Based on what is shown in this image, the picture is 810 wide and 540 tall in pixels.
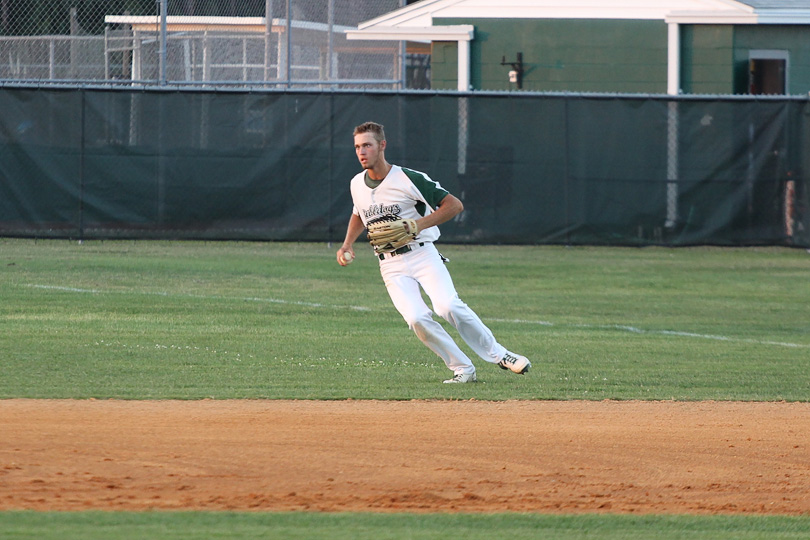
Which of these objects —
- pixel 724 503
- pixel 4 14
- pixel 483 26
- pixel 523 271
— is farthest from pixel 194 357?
pixel 483 26

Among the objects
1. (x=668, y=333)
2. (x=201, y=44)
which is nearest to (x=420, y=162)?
(x=668, y=333)

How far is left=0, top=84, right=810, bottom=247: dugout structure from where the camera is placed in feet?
51.3

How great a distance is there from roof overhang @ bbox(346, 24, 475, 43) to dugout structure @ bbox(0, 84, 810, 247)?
595 centimetres

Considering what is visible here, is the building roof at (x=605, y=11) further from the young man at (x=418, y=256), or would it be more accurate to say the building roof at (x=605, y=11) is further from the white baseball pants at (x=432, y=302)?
the white baseball pants at (x=432, y=302)

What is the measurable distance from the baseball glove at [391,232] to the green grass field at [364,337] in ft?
3.06

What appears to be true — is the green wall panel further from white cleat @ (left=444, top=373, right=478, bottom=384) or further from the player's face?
the player's face

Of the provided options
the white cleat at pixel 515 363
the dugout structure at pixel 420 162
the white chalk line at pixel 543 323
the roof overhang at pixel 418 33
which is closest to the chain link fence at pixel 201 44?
the roof overhang at pixel 418 33

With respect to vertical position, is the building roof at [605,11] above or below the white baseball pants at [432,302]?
above

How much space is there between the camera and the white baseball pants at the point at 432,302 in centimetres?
736

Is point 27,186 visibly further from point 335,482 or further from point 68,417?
point 335,482

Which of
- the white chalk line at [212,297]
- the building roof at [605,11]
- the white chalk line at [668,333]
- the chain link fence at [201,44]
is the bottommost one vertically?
the white chalk line at [668,333]

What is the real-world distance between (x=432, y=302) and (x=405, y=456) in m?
2.02

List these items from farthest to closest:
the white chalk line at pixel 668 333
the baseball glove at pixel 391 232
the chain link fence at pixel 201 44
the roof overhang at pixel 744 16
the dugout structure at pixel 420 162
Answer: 1. the roof overhang at pixel 744 16
2. the chain link fence at pixel 201 44
3. the dugout structure at pixel 420 162
4. the white chalk line at pixel 668 333
5. the baseball glove at pixel 391 232

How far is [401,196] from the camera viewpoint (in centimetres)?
754
